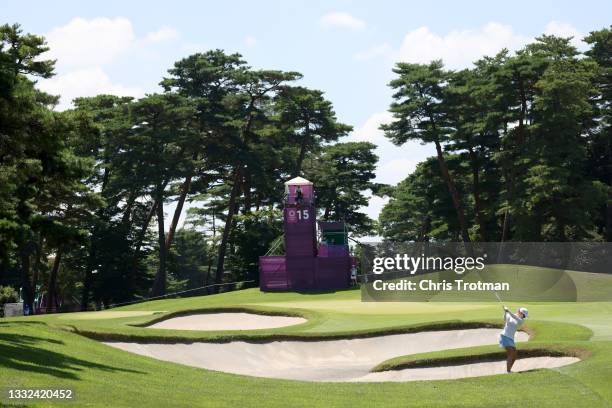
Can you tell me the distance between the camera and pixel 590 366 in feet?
71.5

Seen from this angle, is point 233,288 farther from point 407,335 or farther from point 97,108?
point 407,335

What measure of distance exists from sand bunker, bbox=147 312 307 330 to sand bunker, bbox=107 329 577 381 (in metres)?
8.55

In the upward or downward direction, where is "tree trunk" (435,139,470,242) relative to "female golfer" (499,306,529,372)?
upward

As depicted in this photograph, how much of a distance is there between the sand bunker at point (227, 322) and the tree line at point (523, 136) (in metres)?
31.2

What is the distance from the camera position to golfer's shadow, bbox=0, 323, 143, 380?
19.8 m

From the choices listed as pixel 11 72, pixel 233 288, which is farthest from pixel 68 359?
pixel 233 288

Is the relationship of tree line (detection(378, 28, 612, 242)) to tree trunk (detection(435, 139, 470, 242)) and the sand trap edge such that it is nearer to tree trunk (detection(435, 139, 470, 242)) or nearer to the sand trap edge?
tree trunk (detection(435, 139, 470, 242))

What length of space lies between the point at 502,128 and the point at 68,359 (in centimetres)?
6050

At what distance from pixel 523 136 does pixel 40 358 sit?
58801 mm

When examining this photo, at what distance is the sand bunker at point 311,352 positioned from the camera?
30.5 meters

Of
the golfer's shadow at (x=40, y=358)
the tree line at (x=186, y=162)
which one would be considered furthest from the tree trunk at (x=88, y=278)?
the golfer's shadow at (x=40, y=358)

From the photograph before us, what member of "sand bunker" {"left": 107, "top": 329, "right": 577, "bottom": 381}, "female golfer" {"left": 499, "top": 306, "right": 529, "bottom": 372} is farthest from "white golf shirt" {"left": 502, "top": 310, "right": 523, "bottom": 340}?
"sand bunker" {"left": 107, "top": 329, "right": 577, "bottom": 381}

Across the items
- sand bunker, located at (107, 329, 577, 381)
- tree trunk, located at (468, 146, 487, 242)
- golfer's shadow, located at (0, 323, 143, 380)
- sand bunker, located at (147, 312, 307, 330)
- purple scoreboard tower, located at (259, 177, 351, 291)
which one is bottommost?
sand bunker, located at (107, 329, 577, 381)

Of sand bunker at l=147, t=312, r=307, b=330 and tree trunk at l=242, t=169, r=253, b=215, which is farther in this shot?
tree trunk at l=242, t=169, r=253, b=215
